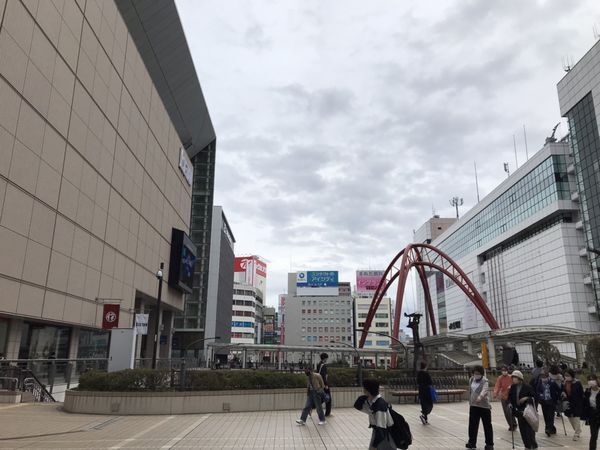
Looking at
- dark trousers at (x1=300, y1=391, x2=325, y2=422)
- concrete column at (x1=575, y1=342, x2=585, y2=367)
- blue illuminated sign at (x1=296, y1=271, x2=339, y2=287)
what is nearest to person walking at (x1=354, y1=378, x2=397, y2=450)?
dark trousers at (x1=300, y1=391, x2=325, y2=422)

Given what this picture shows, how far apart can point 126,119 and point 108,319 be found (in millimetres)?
14164

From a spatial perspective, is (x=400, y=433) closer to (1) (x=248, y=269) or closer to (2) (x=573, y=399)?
(2) (x=573, y=399)

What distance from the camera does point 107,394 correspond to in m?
14.2

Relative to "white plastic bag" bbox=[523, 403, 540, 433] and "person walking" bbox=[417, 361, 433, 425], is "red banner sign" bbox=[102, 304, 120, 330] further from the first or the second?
"white plastic bag" bbox=[523, 403, 540, 433]

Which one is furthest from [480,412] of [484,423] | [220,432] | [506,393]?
[220,432]

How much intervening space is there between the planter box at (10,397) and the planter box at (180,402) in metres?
3.48

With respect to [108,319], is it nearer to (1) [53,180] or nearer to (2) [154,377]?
(1) [53,180]

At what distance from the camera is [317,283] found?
456 feet

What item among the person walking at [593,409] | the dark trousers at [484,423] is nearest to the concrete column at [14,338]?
the dark trousers at [484,423]

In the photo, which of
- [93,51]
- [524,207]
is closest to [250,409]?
[93,51]

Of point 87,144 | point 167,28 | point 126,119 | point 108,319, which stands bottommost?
point 108,319

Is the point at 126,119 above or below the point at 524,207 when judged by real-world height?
below

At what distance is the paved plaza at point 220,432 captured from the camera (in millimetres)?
9438

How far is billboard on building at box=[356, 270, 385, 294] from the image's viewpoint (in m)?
141
